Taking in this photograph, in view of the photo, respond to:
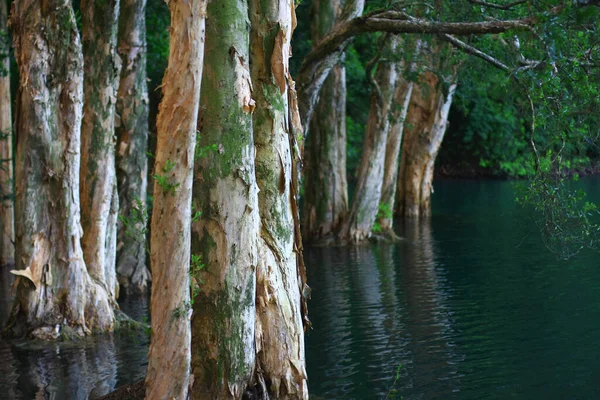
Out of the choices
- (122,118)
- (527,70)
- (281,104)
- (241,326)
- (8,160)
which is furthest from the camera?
(8,160)

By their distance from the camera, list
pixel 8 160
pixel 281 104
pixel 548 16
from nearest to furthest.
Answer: pixel 548 16 < pixel 281 104 < pixel 8 160

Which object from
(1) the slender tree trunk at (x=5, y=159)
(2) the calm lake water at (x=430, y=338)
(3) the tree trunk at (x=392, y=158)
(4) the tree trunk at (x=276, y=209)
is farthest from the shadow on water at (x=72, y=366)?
(3) the tree trunk at (x=392, y=158)

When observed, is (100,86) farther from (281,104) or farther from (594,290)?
(594,290)

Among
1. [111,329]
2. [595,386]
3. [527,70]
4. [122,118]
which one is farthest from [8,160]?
[595,386]

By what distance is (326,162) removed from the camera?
20.9 m

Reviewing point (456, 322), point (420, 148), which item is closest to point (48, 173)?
point (456, 322)

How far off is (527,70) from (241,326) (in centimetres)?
539

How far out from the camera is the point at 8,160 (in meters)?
17.0

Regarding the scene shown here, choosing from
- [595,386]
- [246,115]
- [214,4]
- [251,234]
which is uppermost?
[214,4]

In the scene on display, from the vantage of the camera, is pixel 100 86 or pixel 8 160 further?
pixel 8 160

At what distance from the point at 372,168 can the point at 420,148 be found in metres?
7.06

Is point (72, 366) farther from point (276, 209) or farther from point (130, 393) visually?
point (276, 209)

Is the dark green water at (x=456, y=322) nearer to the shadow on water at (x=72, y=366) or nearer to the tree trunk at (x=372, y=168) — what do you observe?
the tree trunk at (x=372, y=168)

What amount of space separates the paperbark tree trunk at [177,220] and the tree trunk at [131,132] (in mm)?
8032
